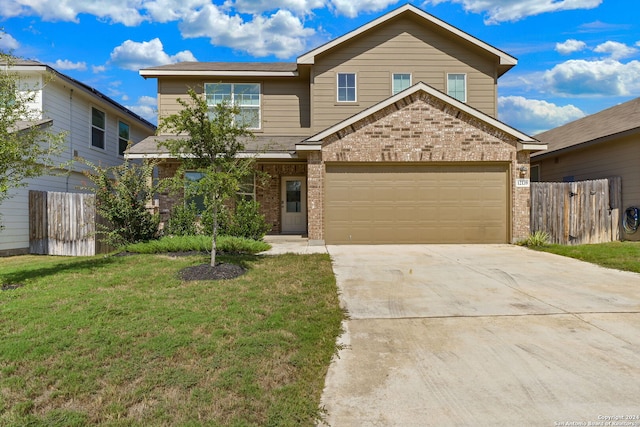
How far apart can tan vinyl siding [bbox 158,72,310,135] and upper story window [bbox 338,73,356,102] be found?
4.84 feet

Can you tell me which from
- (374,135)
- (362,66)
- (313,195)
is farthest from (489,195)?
(362,66)

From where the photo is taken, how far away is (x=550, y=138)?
18172 millimetres

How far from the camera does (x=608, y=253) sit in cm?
977

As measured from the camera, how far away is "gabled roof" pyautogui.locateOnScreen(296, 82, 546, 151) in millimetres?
11312

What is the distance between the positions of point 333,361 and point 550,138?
1919 cm

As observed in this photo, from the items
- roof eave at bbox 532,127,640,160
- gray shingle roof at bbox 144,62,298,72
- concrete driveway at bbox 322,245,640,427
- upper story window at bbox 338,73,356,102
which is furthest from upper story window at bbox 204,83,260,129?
roof eave at bbox 532,127,640,160

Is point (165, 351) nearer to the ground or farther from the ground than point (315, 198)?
nearer to the ground

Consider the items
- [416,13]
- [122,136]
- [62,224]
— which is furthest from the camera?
[122,136]

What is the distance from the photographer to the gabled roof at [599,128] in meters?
12.5

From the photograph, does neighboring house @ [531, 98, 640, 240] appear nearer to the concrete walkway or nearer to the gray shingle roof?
the concrete walkway

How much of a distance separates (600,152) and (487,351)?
44.0ft

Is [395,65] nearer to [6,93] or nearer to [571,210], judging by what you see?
[571,210]

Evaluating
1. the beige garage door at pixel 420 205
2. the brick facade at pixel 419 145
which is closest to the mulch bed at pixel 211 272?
the brick facade at pixel 419 145

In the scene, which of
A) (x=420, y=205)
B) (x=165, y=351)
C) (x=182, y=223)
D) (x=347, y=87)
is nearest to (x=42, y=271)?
(x=182, y=223)
